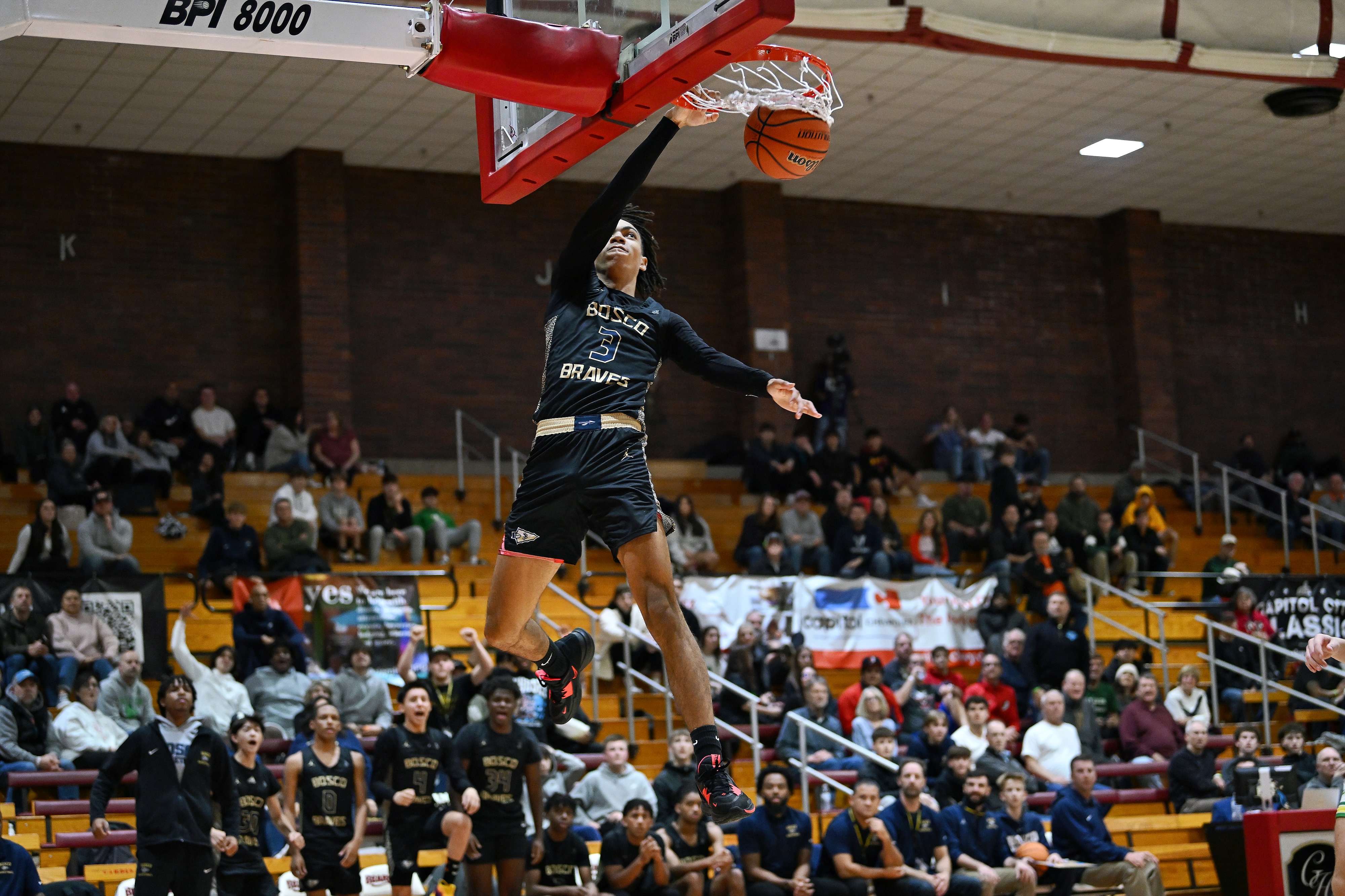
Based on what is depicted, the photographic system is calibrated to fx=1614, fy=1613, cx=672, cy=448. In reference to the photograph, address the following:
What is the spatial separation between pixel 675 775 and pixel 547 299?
1099cm

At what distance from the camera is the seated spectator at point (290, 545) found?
16891mm

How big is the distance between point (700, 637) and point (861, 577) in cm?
264

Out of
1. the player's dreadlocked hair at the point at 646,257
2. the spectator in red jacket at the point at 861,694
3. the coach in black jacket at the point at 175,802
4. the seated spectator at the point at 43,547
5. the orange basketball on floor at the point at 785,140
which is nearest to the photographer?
the orange basketball on floor at the point at 785,140

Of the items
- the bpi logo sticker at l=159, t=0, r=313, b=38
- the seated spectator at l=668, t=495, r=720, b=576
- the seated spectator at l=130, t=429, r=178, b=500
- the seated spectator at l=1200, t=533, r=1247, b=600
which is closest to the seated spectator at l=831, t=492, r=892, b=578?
the seated spectator at l=668, t=495, r=720, b=576

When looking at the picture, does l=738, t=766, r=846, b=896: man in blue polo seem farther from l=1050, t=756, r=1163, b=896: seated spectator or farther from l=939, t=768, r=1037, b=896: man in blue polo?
l=1050, t=756, r=1163, b=896: seated spectator

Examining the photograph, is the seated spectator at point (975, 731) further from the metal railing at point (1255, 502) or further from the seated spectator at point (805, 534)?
the metal railing at point (1255, 502)

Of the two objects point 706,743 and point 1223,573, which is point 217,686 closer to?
point 706,743

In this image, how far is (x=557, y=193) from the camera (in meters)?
23.1

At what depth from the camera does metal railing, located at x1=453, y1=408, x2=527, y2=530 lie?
20094mm

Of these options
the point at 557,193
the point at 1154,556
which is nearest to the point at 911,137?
the point at 557,193

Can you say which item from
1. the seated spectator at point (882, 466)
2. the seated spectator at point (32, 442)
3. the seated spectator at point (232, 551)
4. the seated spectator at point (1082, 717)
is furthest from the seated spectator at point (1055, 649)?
the seated spectator at point (32, 442)

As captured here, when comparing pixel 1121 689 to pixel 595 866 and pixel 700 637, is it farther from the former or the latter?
pixel 595 866

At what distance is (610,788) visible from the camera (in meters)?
13.5

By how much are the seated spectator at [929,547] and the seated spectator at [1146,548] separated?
7.96 feet
